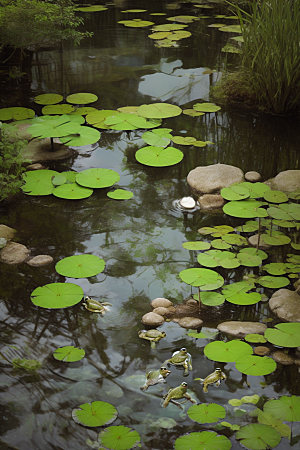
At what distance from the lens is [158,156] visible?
3812 millimetres

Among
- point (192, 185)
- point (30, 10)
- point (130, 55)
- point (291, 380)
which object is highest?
point (30, 10)

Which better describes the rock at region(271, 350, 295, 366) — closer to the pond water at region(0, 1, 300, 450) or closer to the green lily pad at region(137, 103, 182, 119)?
the pond water at region(0, 1, 300, 450)

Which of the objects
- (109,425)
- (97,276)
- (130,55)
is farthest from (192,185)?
(130,55)

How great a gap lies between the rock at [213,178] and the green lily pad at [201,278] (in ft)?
3.49

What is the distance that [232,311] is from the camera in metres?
2.31

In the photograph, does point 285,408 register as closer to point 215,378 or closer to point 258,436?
point 258,436

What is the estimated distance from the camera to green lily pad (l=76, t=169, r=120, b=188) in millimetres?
3389

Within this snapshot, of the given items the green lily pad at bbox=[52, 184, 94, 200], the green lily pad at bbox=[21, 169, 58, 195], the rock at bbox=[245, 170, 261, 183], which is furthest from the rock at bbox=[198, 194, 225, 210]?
the green lily pad at bbox=[21, 169, 58, 195]

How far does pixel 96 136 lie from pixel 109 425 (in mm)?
2806

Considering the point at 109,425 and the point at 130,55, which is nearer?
the point at 109,425

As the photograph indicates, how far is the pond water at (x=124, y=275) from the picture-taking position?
175 centimetres

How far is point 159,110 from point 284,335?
316 centimetres

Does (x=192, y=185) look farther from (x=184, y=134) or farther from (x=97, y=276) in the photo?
(x=97, y=276)

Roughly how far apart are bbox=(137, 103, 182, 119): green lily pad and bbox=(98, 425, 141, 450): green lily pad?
3.39 meters
